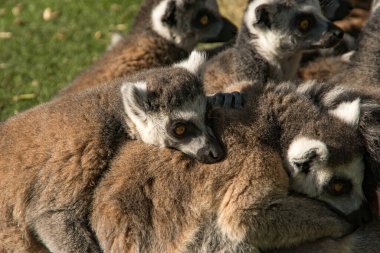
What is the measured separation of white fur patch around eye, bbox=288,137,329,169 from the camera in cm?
541

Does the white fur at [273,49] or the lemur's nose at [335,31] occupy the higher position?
the lemur's nose at [335,31]

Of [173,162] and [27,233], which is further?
[27,233]

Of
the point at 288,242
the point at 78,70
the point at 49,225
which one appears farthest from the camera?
the point at 78,70

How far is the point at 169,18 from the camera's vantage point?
933cm

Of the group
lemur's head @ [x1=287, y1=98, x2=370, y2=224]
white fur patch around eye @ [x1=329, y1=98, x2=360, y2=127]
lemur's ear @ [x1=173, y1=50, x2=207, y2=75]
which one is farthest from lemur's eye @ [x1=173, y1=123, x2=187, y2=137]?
white fur patch around eye @ [x1=329, y1=98, x2=360, y2=127]

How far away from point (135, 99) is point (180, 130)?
51cm

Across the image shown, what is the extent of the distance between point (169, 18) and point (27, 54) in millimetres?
3473

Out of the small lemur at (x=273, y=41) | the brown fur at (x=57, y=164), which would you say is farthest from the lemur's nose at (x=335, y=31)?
the brown fur at (x=57, y=164)

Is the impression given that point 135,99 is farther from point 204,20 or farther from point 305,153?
point 204,20

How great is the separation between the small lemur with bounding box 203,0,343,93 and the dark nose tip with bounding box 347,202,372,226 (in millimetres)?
2645

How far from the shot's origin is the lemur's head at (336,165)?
5.50m

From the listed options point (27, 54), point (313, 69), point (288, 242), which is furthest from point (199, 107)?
point (27, 54)

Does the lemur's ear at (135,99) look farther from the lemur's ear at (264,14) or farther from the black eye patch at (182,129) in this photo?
the lemur's ear at (264,14)

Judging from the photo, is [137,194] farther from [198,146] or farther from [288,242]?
[288,242]
